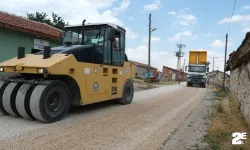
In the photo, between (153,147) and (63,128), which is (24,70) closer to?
(63,128)

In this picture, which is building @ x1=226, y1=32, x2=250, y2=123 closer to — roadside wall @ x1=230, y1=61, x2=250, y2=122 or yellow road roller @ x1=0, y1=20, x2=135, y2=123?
roadside wall @ x1=230, y1=61, x2=250, y2=122

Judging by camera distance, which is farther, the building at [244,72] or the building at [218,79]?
the building at [218,79]

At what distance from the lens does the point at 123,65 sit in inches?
385

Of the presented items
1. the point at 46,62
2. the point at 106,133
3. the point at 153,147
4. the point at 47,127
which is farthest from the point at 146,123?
the point at 46,62

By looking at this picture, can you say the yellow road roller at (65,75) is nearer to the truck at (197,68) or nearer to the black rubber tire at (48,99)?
the black rubber tire at (48,99)

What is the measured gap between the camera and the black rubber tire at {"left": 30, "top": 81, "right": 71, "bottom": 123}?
601 centimetres

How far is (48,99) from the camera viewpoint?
6.30 m

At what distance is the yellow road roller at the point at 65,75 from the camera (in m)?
6.19

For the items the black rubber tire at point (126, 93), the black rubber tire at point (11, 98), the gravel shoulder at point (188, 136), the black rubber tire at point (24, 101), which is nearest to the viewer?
the gravel shoulder at point (188, 136)

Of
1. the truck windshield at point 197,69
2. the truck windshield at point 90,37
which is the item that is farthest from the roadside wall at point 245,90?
the truck windshield at point 197,69

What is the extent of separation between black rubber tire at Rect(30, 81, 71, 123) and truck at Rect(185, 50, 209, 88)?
2334cm

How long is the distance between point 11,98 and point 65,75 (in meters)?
1.46

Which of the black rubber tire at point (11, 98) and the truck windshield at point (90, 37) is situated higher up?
the truck windshield at point (90, 37)

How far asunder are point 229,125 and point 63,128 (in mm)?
4201
